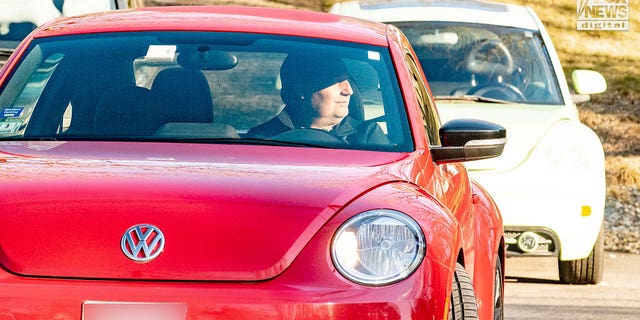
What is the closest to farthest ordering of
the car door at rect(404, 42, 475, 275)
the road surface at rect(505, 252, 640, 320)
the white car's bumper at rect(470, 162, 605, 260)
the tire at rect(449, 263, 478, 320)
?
the tire at rect(449, 263, 478, 320)
the car door at rect(404, 42, 475, 275)
the road surface at rect(505, 252, 640, 320)
the white car's bumper at rect(470, 162, 605, 260)

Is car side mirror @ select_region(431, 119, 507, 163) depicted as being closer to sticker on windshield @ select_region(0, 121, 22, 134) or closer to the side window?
the side window

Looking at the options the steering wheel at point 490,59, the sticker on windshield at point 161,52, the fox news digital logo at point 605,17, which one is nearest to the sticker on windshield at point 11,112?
the sticker on windshield at point 161,52

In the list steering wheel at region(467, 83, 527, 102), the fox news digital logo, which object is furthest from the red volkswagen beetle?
the fox news digital logo

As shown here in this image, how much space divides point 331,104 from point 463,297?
1.04 metres

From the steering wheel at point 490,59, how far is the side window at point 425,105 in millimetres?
4541

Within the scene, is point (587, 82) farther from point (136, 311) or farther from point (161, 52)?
point (136, 311)

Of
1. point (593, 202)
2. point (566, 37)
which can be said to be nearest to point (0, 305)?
point (593, 202)

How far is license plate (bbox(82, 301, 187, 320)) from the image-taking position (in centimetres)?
411

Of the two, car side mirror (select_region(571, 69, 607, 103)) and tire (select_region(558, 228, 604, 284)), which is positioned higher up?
car side mirror (select_region(571, 69, 607, 103))

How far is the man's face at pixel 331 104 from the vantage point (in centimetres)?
543

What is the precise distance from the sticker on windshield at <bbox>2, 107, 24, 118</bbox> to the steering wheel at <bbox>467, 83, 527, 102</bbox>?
5.38m

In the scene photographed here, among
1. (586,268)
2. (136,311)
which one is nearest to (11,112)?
(136,311)

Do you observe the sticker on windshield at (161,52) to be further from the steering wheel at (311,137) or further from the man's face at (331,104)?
the steering wheel at (311,137)

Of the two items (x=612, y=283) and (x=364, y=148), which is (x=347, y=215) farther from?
(x=612, y=283)
